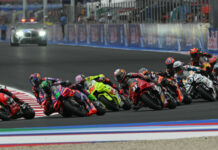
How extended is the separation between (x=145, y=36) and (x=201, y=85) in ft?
78.0

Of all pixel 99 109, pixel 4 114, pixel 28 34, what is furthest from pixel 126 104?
pixel 28 34

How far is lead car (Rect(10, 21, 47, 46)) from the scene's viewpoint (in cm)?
4431

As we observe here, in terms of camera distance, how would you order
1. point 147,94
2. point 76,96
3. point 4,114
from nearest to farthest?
1. point 4,114
2. point 76,96
3. point 147,94

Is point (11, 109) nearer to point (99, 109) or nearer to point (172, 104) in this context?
point (99, 109)

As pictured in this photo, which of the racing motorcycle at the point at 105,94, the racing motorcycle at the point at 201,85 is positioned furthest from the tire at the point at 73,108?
the racing motorcycle at the point at 201,85

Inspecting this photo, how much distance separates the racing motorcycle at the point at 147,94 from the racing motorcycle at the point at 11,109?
1.83m

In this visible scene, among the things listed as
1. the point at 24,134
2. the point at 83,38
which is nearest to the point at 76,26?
the point at 83,38

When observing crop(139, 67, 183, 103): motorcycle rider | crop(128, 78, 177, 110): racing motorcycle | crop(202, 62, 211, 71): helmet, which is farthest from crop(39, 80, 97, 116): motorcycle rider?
crop(202, 62, 211, 71): helmet

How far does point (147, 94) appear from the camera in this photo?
12.3 metres

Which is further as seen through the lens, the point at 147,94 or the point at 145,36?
the point at 145,36

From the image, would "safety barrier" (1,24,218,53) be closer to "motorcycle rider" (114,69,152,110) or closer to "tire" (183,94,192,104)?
"tire" (183,94,192,104)

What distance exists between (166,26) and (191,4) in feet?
5.54

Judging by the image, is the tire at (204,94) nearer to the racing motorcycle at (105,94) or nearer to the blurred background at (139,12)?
the racing motorcycle at (105,94)

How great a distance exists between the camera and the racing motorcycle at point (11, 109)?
449 inches
